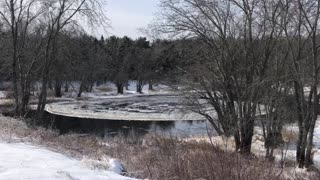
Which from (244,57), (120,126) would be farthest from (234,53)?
(120,126)

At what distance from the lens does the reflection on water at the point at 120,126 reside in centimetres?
3192

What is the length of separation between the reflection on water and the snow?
23.0m

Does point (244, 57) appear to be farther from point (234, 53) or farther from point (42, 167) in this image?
point (42, 167)

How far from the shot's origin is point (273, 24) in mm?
19328

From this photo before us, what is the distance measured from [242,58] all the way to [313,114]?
19.0 feet

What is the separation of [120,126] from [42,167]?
29.3 meters

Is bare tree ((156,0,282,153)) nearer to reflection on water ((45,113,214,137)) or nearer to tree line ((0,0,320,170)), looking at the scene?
tree line ((0,0,320,170))

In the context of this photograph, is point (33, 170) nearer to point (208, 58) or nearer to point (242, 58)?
point (242, 58)

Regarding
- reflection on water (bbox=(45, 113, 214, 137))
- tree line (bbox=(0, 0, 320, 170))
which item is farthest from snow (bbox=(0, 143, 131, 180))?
reflection on water (bbox=(45, 113, 214, 137))

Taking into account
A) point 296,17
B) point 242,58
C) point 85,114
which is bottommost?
point 85,114

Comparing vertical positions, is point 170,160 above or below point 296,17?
below

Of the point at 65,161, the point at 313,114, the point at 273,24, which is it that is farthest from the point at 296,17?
the point at 65,161

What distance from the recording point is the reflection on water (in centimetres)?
3192

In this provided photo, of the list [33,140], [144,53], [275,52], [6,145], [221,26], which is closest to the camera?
[6,145]
